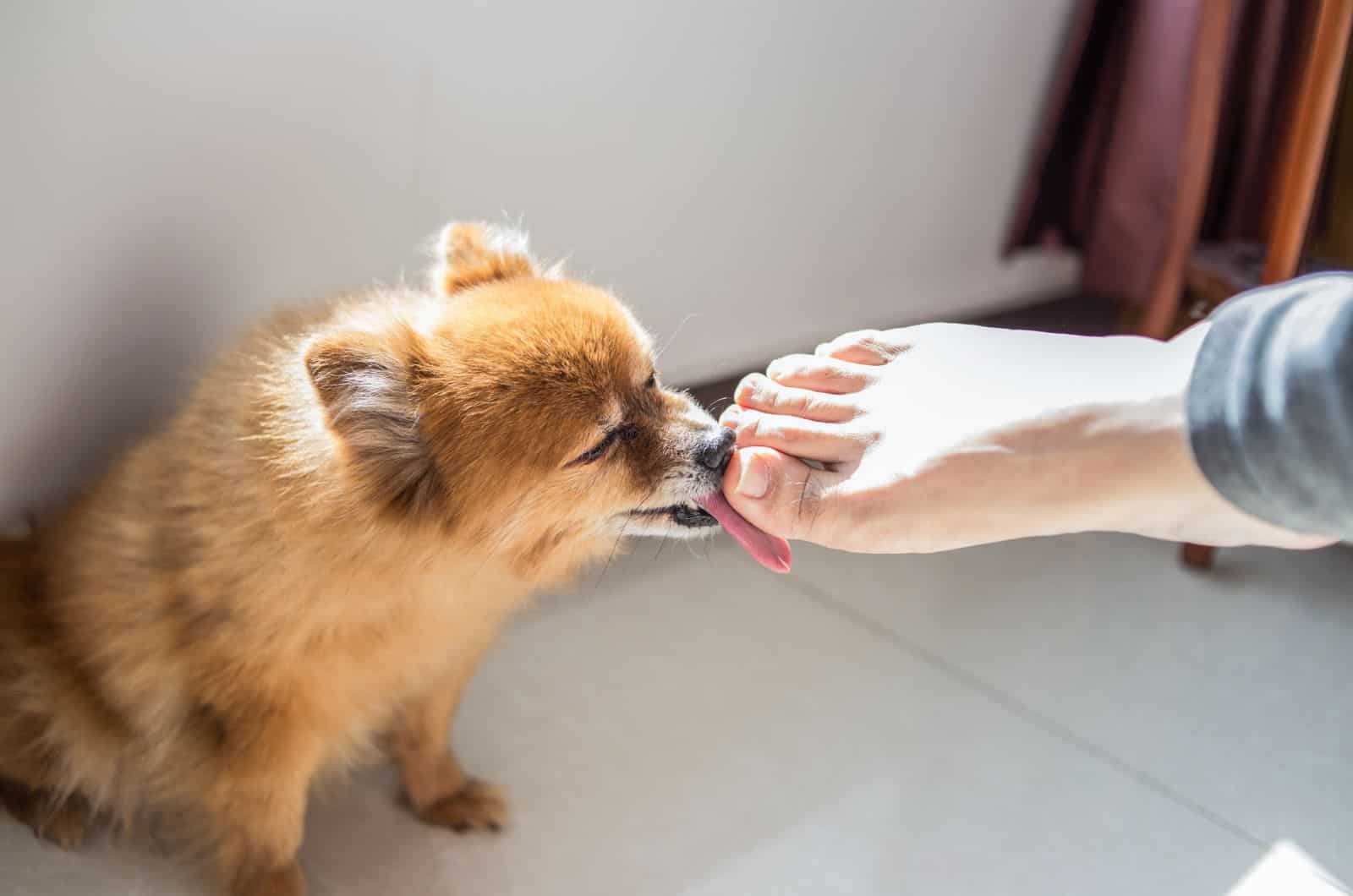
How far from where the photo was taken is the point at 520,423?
1.21m

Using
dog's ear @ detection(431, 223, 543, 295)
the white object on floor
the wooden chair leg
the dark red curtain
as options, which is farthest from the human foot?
A: the dark red curtain

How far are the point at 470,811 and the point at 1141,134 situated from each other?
1.92 metres

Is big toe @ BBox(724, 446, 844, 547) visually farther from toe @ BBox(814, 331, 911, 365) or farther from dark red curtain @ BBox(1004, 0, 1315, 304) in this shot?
dark red curtain @ BBox(1004, 0, 1315, 304)

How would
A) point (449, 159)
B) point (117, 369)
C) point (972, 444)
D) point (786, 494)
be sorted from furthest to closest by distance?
point (449, 159) < point (117, 369) < point (786, 494) < point (972, 444)

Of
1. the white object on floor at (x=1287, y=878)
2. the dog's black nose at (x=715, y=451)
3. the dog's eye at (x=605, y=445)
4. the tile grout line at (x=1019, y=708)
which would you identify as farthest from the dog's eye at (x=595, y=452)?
the white object on floor at (x=1287, y=878)

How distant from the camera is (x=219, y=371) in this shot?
1351 millimetres

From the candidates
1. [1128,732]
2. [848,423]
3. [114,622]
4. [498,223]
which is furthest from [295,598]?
[1128,732]

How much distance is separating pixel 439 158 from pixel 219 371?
489mm

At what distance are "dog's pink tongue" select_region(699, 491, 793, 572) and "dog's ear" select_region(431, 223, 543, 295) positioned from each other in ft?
1.22

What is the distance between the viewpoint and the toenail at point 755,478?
1.25 m

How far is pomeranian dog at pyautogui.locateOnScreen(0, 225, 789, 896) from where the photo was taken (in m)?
1.21

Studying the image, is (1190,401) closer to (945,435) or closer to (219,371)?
(945,435)

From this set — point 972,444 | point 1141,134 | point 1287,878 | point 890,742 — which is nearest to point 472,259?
point 972,444

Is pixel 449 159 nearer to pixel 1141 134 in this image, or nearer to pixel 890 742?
pixel 890 742
